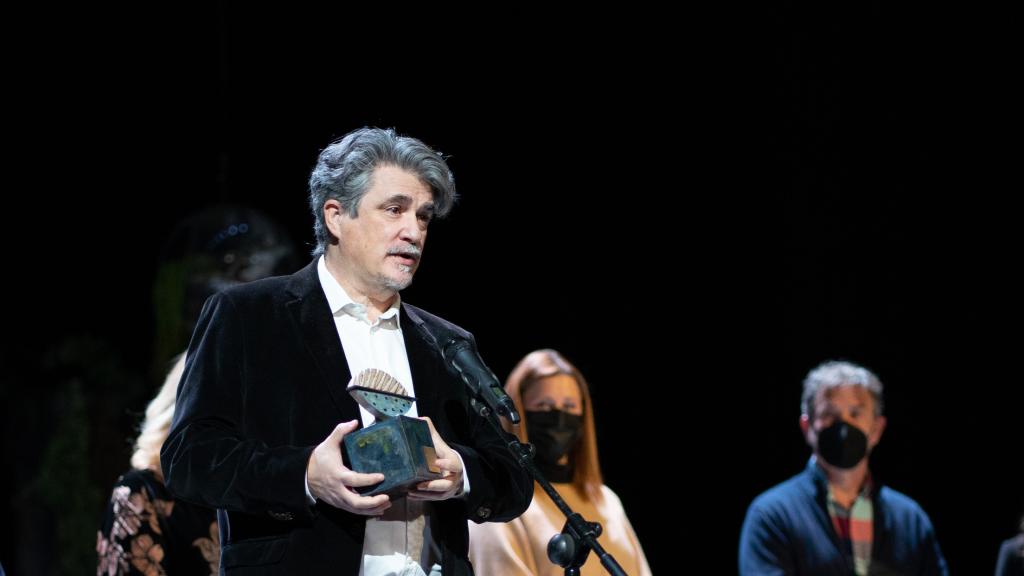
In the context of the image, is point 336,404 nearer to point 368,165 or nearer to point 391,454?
point 391,454

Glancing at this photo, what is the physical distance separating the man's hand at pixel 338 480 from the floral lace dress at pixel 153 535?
1522 mm

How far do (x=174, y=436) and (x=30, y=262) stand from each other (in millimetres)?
4418

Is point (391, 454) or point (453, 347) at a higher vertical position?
point (453, 347)

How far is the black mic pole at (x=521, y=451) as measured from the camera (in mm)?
2471

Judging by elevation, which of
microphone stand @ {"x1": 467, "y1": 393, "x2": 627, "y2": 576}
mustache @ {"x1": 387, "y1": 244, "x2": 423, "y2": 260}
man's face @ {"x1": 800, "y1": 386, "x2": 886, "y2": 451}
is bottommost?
microphone stand @ {"x1": 467, "y1": 393, "x2": 627, "y2": 576}

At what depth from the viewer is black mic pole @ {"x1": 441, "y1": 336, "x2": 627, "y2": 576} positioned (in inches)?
97.3

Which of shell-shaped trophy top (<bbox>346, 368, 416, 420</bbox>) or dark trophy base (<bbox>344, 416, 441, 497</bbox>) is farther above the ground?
shell-shaped trophy top (<bbox>346, 368, 416, 420</bbox>)

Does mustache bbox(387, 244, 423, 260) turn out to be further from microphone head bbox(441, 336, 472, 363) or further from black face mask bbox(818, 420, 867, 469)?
black face mask bbox(818, 420, 867, 469)

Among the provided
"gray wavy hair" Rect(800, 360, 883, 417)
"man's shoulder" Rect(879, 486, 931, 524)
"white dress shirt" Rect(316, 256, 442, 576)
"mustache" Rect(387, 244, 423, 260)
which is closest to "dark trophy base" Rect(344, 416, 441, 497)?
"white dress shirt" Rect(316, 256, 442, 576)

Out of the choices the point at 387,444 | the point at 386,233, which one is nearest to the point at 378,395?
the point at 387,444

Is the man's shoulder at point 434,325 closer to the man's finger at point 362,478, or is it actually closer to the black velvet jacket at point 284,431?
the black velvet jacket at point 284,431

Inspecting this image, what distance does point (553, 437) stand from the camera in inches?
167

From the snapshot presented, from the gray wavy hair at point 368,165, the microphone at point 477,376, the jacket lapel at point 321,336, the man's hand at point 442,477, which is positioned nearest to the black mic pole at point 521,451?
the microphone at point 477,376

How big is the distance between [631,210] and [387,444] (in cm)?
462
